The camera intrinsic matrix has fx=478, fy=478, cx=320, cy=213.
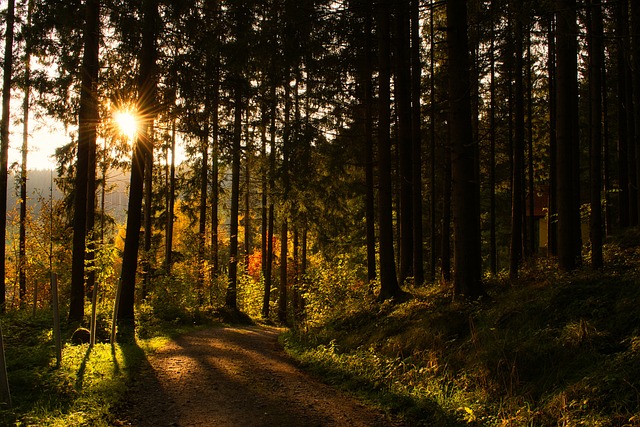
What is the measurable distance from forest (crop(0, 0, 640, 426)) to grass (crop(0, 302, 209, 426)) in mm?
184

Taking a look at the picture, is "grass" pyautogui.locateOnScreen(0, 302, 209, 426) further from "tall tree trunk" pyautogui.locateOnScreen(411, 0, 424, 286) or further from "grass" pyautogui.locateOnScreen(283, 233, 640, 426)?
"tall tree trunk" pyautogui.locateOnScreen(411, 0, 424, 286)

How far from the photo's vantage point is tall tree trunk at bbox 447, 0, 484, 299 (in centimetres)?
984

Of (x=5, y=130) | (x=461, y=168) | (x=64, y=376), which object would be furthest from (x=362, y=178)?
(x=64, y=376)

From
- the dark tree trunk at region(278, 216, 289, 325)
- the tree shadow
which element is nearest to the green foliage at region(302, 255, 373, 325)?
the dark tree trunk at region(278, 216, 289, 325)

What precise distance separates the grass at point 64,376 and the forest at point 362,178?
184mm

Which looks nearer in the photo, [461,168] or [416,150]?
[461,168]

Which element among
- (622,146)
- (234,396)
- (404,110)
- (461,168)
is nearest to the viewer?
(234,396)

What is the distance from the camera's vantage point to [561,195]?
32.3 ft

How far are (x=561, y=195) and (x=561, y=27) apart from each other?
3803 millimetres

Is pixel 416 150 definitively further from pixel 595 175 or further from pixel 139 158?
pixel 139 158

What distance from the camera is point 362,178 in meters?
21.0

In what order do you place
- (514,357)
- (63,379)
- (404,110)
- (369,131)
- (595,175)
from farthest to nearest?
(369,131) < (404,110) < (595,175) < (63,379) < (514,357)

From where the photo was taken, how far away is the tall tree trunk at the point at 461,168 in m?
9.84

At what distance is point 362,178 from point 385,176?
6944 mm
